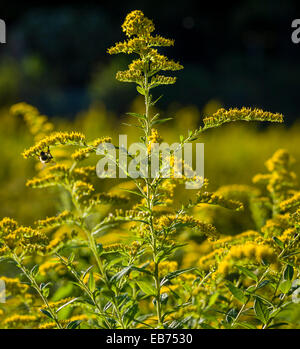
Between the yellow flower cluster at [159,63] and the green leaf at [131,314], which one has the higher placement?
the yellow flower cluster at [159,63]

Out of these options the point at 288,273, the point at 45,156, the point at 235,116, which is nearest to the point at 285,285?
the point at 288,273

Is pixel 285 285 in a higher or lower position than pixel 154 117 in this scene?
lower

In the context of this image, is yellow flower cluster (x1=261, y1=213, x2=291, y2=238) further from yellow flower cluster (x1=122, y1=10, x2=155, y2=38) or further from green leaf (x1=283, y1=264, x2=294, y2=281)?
yellow flower cluster (x1=122, y1=10, x2=155, y2=38)

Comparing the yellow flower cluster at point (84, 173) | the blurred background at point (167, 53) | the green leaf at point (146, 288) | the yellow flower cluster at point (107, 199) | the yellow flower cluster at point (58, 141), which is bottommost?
the green leaf at point (146, 288)

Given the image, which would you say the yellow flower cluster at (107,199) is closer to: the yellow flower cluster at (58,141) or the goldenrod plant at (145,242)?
the goldenrod plant at (145,242)

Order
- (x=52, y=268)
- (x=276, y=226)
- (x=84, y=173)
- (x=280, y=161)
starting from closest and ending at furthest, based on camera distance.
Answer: (x=84, y=173) < (x=276, y=226) < (x=52, y=268) < (x=280, y=161)

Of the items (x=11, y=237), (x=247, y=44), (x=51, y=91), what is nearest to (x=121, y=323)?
(x=11, y=237)

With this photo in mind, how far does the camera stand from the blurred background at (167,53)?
30.8 feet

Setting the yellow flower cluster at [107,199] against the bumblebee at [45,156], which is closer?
the yellow flower cluster at [107,199]

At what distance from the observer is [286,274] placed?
1.38 metres

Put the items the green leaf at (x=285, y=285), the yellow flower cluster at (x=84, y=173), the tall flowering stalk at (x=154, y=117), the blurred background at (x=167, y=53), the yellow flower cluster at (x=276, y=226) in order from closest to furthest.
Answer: the green leaf at (x=285, y=285), the tall flowering stalk at (x=154, y=117), the yellow flower cluster at (x=84, y=173), the yellow flower cluster at (x=276, y=226), the blurred background at (x=167, y=53)

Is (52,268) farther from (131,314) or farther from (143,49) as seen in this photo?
(143,49)

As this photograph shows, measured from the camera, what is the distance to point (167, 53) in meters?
12.0

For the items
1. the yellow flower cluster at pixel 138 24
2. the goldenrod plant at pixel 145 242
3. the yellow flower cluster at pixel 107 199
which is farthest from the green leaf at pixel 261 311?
the yellow flower cluster at pixel 138 24
